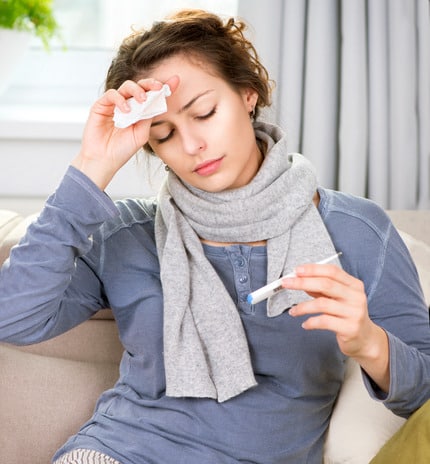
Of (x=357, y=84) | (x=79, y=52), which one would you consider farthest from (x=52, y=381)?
(x=79, y=52)

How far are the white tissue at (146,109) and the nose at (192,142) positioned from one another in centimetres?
7

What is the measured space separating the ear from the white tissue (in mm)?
227

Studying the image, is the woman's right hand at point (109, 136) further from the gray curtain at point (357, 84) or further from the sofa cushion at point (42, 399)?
the gray curtain at point (357, 84)

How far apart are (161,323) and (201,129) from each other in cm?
32

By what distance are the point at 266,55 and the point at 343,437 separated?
1136 mm

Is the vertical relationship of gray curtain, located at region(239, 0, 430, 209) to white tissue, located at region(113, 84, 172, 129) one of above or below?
below

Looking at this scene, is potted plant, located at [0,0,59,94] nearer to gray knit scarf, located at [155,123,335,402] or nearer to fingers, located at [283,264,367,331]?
gray knit scarf, located at [155,123,335,402]

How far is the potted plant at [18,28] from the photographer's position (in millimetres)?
2465

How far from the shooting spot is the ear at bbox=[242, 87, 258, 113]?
1.57m

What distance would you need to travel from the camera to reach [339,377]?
1.58 meters

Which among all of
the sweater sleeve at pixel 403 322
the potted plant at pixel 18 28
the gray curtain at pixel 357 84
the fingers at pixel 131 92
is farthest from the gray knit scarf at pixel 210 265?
the potted plant at pixel 18 28

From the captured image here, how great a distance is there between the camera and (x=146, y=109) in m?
1.36

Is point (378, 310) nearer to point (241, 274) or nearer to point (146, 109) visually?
point (241, 274)

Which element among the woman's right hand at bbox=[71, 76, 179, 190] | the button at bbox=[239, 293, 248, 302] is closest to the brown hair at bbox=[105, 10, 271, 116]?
the woman's right hand at bbox=[71, 76, 179, 190]
